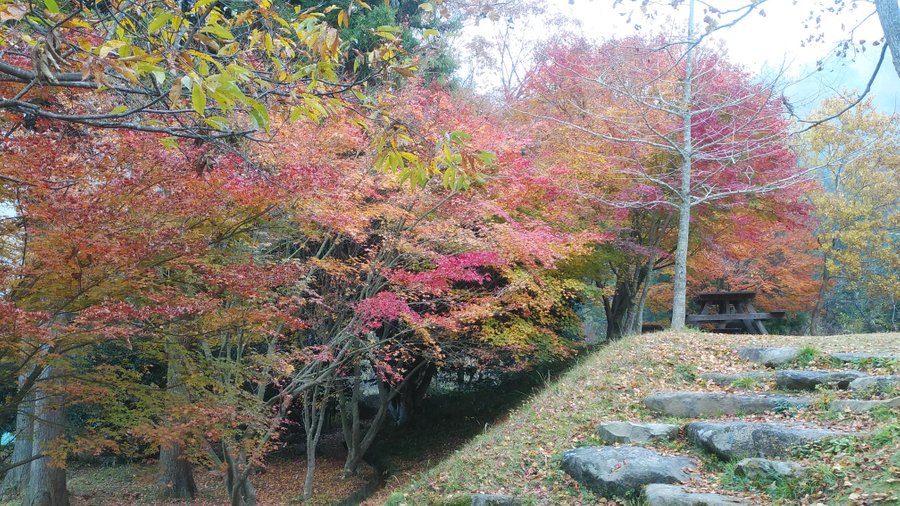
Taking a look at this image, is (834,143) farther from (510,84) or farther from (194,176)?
(194,176)

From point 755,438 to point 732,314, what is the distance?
9476 millimetres

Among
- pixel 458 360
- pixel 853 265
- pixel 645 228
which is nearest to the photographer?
pixel 458 360

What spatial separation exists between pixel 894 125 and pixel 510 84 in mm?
11572

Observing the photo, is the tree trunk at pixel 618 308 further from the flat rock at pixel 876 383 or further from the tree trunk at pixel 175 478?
the flat rock at pixel 876 383

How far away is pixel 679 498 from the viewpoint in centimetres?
408

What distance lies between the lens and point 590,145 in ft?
41.3

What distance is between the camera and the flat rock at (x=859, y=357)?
6.05m

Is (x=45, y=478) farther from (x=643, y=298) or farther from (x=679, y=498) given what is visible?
(x=643, y=298)

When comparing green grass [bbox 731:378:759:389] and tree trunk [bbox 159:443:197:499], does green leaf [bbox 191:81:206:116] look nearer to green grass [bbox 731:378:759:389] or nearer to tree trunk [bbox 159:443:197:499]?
green grass [bbox 731:378:759:389]

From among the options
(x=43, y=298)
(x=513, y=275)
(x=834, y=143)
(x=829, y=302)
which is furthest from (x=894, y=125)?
(x=43, y=298)

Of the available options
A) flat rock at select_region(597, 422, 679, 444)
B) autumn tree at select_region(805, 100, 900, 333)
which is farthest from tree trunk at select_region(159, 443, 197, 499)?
autumn tree at select_region(805, 100, 900, 333)

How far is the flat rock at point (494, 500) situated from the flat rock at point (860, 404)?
267 centimetres

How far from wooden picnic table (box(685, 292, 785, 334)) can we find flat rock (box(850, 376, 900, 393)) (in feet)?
24.9

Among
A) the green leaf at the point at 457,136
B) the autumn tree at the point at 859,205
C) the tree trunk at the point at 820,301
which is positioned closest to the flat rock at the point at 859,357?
the green leaf at the point at 457,136
